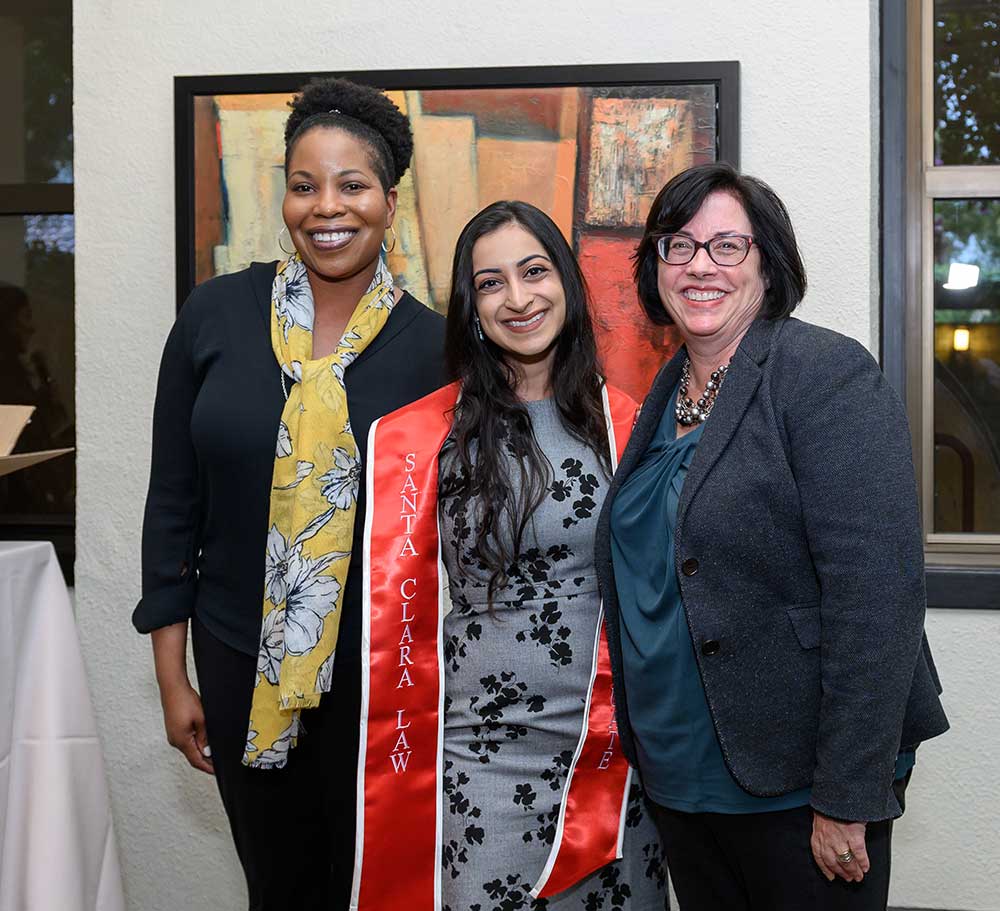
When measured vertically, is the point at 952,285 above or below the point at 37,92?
below

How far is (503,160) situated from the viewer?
2357 millimetres

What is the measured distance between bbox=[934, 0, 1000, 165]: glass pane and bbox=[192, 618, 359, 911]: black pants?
6.27 feet

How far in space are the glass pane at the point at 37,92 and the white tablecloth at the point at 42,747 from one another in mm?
1400

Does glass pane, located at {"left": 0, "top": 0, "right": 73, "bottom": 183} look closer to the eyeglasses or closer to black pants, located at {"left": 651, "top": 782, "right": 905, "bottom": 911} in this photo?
the eyeglasses

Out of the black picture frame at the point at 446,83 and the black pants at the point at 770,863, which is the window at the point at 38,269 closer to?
the black picture frame at the point at 446,83

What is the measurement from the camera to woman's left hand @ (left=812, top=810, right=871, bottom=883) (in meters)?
1.27

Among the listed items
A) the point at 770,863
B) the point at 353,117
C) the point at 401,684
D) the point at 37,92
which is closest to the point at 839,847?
the point at 770,863

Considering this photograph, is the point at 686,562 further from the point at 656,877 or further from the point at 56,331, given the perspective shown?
the point at 56,331

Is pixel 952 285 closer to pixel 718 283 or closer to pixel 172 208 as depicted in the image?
pixel 718 283

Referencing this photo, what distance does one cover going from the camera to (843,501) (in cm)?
124

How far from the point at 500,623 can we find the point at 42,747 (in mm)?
839

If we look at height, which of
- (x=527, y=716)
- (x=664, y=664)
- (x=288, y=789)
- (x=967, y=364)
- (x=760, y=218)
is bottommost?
(x=288, y=789)

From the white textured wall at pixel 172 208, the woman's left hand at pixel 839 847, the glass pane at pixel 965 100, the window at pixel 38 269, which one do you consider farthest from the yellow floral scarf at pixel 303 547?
the glass pane at pixel 965 100

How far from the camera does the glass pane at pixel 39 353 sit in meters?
2.74
